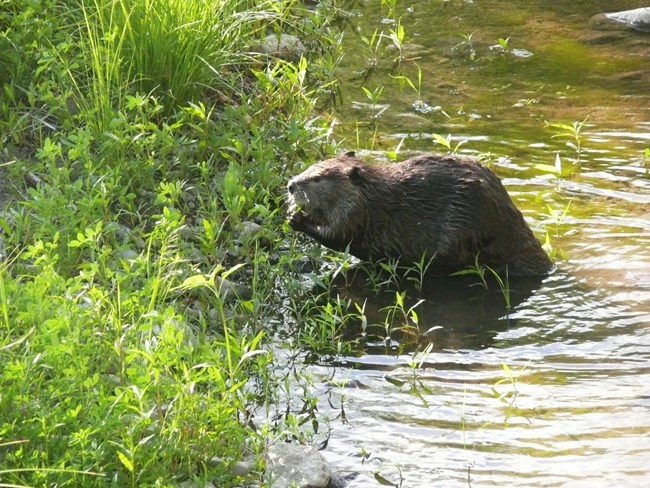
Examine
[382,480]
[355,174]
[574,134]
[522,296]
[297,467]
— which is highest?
[355,174]

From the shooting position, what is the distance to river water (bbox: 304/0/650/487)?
4293 millimetres

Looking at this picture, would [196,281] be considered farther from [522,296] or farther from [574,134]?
[574,134]

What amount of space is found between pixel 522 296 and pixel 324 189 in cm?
121

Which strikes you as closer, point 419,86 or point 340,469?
point 340,469

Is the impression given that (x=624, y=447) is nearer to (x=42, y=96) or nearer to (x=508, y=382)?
(x=508, y=382)

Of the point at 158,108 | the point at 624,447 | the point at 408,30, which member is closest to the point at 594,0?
the point at 408,30

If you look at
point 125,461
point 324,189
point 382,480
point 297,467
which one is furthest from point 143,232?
point 125,461

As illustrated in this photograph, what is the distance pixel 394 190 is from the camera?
607cm

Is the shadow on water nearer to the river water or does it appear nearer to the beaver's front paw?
the river water

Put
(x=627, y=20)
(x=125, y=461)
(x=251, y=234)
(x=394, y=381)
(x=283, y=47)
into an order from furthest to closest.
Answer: (x=627, y=20), (x=283, y=47), (x=251, y=234), (x=394, y=381), (x=125, y=461)

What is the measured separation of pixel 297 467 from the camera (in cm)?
400

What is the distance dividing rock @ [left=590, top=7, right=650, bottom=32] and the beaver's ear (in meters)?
5.06

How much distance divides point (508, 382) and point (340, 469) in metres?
1.03

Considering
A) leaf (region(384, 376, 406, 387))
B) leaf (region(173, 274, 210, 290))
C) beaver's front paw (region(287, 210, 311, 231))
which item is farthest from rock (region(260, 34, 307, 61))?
leaf (region(173, 274, 210, 290))
